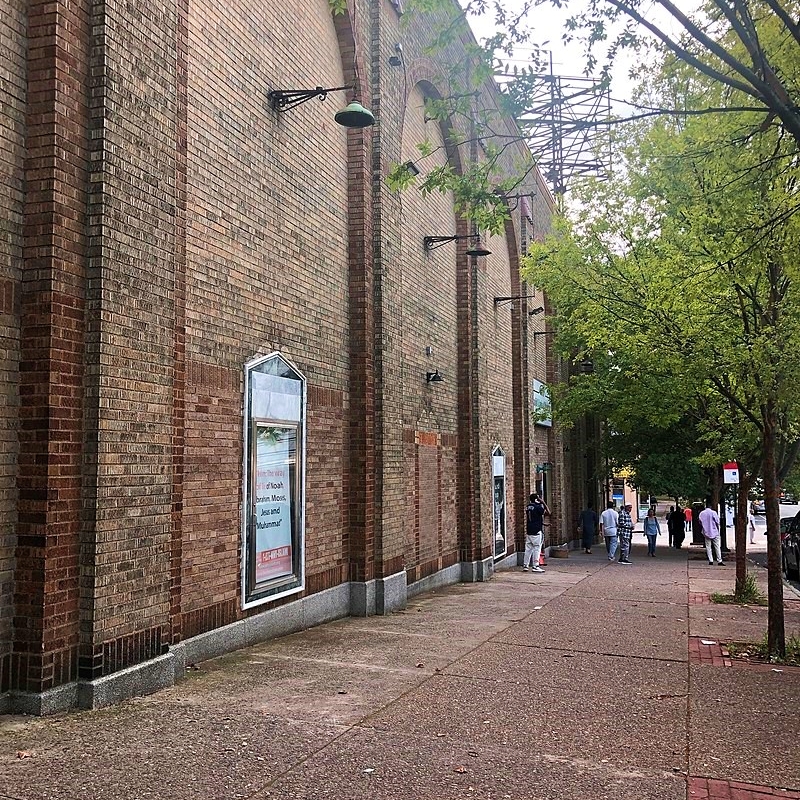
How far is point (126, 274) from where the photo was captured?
615cm

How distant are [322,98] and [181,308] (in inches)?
161

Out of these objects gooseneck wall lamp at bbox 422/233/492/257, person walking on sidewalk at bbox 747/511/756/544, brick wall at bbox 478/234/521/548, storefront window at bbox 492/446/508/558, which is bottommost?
person walking on sidewalk at bbox 747/511/756/544

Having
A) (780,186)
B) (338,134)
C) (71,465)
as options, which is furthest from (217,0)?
(780,186)

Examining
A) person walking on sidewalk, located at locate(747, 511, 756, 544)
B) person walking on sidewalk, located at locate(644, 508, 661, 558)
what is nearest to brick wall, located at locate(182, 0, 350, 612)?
person walking on sidewalk, located at locate(644, 508, 661, 558)

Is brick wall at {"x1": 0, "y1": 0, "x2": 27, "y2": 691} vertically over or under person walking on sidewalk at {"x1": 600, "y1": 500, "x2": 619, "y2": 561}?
over

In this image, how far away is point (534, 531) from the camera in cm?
1827

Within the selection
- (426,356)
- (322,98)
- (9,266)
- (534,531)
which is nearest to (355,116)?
(322,98)

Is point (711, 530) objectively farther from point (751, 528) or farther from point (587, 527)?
point (751, 528)

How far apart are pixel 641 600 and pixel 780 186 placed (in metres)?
7.63

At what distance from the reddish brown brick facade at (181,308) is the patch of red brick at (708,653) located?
410 centimetres

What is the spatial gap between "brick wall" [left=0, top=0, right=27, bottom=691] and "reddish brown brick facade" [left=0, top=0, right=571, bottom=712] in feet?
0.06

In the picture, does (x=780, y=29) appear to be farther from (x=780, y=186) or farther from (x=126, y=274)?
(x=126, y=274)

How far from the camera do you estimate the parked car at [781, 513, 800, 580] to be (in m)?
18.2

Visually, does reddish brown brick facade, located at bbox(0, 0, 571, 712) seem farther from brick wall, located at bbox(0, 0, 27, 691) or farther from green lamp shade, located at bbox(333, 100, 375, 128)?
green lamp shade, located at bbox(333, 100, 375, 128)
